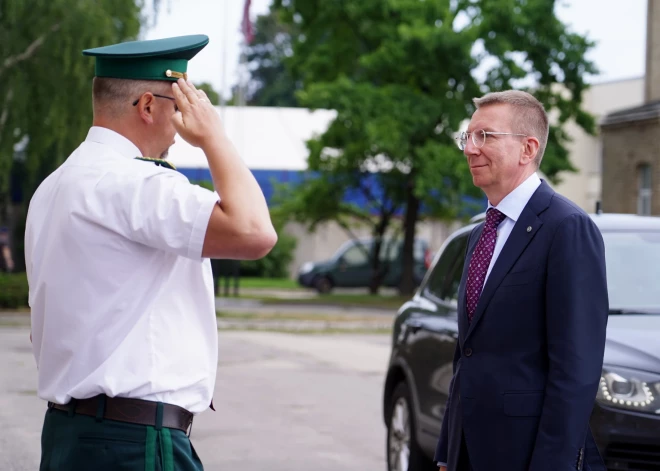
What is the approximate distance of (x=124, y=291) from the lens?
9.38 feet

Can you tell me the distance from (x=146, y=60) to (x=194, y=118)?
0.24 metres

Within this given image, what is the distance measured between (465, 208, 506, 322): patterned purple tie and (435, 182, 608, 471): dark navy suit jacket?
0.48ft

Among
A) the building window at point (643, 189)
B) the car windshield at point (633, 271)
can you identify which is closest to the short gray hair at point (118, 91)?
the car windshield at point (633, 271)

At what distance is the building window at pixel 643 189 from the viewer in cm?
3622

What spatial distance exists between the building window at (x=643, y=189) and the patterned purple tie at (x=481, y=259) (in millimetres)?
33481

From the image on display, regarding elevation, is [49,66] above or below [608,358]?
above

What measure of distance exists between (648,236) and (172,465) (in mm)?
4655

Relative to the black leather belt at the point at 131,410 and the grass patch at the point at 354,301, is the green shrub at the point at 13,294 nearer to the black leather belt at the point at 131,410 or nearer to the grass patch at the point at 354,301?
→ the grass patch at the point at 354,301

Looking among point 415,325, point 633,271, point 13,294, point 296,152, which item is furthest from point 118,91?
point 296,152

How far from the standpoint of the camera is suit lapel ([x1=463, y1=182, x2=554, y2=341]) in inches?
147

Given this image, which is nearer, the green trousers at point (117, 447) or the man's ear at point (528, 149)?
the green trousers at point (117, 447)

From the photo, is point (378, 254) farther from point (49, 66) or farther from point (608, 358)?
point (608, 358)

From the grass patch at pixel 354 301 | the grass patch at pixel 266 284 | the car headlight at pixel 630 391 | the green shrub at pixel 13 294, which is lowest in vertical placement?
the grass patch at pixel 266 284

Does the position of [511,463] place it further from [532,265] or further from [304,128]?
[304,128]
